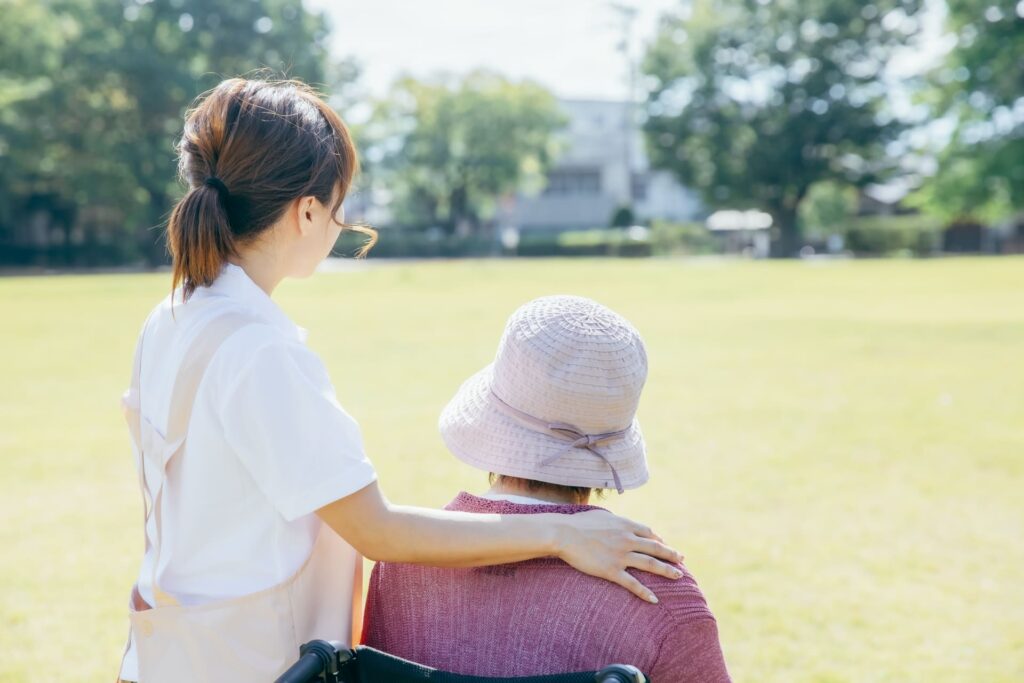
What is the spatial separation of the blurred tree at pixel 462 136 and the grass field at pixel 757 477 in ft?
119

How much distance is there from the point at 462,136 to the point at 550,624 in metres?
51.9

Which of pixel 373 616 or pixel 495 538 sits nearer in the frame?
pixel 495 538

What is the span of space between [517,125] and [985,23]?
22.7 meters

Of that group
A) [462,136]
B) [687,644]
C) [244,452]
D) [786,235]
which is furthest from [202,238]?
[462,136]

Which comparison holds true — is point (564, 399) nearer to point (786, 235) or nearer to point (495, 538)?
point (495, 538)

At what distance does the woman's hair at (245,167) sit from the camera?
4.98 ft

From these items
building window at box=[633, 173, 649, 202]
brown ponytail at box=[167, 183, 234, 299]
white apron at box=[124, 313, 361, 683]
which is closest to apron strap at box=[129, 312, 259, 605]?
white apron at box=[124, 313, 361, 683]

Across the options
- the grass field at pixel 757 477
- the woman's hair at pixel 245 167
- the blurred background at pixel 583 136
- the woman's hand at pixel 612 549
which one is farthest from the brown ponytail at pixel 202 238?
the blurred background at pixel 583 136

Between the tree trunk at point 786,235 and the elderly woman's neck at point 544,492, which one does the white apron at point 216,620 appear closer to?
the elderly woman's neck at point 544,492

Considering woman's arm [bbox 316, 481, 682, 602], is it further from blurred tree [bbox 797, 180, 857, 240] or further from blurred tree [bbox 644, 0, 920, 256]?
blurred tree [bbox 797, 180, 857, 240]

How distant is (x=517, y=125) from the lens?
2068 inches

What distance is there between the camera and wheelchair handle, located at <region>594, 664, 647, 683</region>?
1.20 metres

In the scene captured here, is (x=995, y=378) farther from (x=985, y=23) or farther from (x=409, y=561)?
(x=985, y=23)

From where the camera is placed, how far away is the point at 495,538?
140cm
